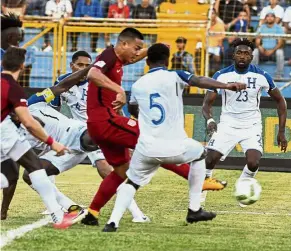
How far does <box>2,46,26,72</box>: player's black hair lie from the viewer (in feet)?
32.3

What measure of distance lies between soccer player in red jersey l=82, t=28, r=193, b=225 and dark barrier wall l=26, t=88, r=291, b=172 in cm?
727

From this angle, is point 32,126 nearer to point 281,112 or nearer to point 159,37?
point 281,112

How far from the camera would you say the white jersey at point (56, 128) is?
1233cm

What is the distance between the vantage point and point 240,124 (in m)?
13.4

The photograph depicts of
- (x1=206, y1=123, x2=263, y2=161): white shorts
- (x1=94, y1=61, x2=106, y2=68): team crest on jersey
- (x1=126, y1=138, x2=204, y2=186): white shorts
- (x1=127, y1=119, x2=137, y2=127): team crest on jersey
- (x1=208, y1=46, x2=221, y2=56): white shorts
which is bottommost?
(x1=206, y1=123, x2=263, y2=161): white shorts

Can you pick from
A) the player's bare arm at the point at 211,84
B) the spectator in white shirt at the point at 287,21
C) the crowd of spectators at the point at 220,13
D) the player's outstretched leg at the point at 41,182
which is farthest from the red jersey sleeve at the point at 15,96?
the spectator in white shirt at the point at 287,21

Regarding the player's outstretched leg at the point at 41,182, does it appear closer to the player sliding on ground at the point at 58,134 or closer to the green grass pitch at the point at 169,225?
the green grass pitch at the point at 169,225

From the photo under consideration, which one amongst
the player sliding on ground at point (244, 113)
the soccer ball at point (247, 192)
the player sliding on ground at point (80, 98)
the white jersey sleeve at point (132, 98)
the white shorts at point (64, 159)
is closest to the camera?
the white jersey sleeve at point (132, 98)

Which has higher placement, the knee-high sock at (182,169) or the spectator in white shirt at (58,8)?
the spectator in white shirt at (58,8)

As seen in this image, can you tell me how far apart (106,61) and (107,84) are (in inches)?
18.5

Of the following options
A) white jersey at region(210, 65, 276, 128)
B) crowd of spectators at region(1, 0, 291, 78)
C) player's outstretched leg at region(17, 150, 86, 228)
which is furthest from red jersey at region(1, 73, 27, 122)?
crowd of spectators at region(1, 0, 291, 78)

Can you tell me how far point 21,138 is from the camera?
10.2m

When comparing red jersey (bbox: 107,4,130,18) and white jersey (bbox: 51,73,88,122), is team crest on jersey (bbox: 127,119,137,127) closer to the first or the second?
white jersey (bbox: 51,73,88,122)

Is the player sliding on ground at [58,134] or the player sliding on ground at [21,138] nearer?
the player sliding on ground at [21,138]
